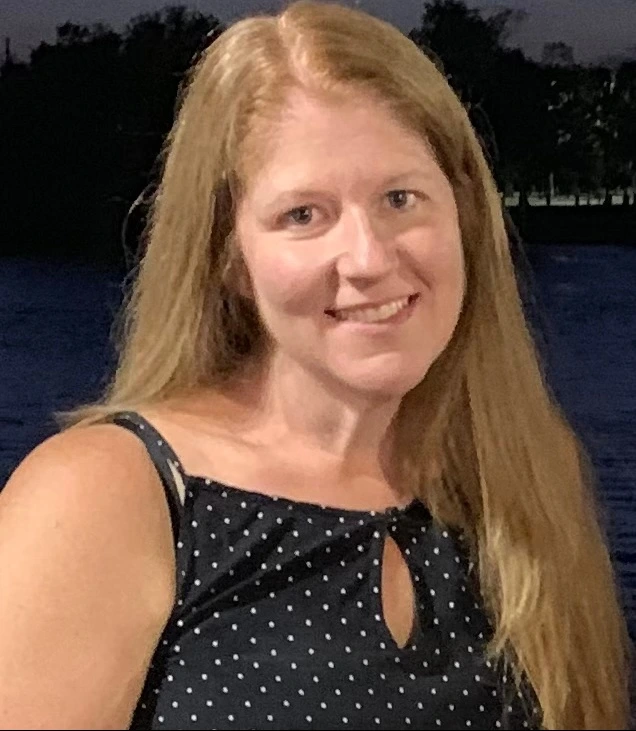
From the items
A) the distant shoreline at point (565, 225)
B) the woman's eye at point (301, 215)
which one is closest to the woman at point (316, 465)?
the woman's eye at point (301, 215)

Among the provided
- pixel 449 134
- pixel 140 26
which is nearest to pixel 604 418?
pixel 449 134

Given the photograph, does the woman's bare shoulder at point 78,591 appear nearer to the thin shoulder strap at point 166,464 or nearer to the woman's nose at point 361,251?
the thin shoulder strap at point 166,464

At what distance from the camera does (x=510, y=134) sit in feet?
4.66

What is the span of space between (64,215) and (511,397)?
1.93 ft

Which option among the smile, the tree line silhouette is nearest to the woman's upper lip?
the smile

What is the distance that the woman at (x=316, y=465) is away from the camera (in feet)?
2.90

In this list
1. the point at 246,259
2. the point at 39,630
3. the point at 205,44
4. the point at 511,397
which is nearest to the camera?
the point at 39,630

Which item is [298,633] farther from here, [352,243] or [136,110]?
[136,110]

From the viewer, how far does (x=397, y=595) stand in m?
0.97

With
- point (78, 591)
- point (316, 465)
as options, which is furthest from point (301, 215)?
point (78, 591)

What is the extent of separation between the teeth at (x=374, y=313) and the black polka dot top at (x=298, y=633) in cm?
15

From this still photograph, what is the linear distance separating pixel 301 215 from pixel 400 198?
0.25ft

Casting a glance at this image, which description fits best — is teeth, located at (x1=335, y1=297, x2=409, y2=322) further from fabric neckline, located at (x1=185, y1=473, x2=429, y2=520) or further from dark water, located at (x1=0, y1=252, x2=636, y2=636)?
dark water, located at (x1=0, y1=252, x2=636, y2=636)

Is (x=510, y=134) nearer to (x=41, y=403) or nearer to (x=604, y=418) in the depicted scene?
(x=604, y=418)
